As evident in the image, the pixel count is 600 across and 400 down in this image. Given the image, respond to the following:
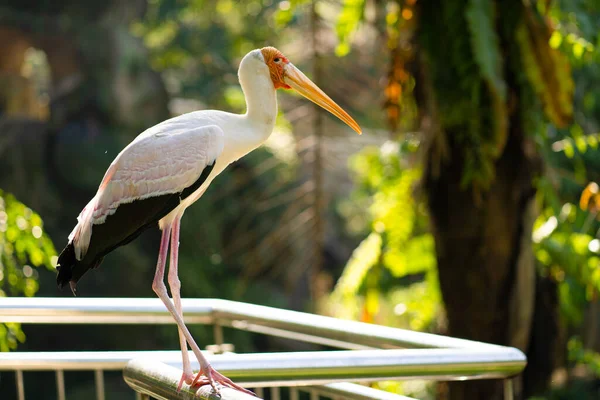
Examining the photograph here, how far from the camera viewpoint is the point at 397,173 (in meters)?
8.40

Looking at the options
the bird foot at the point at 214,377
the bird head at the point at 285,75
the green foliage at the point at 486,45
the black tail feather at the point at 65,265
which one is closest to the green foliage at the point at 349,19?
the green foliage at the point at 486,45

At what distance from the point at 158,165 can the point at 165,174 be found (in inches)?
1.1

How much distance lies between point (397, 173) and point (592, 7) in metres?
2.44

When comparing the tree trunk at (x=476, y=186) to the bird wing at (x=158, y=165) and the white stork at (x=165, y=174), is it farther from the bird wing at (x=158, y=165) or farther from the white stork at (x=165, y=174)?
the bird wing at (x=158, y=165)

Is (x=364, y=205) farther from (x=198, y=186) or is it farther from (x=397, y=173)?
(x=198, y=186)

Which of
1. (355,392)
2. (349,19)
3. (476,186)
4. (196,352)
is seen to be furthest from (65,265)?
(349,19)

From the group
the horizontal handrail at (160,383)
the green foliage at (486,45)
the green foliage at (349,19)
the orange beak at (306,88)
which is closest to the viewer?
the horizontal handrail at (160,383)

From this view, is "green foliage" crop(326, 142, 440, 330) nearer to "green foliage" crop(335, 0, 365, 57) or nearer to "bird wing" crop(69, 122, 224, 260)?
"green foliage" crop(335, 0, 365, 57)

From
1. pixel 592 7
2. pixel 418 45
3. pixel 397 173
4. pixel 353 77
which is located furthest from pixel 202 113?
pixel 353 77

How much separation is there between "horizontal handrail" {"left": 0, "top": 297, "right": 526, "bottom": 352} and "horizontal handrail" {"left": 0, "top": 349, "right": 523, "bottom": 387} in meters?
0.08

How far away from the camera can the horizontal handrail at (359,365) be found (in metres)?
2.07

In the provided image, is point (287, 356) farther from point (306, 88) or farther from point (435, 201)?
point (435, 201)

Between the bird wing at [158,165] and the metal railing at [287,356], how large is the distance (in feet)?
1.29

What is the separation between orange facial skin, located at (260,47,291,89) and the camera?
2.56 metres
